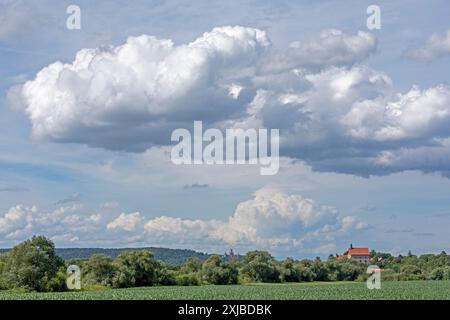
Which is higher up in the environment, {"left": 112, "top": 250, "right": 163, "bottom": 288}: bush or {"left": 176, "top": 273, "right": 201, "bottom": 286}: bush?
{"left": 112, "top": 250, "right": 163, "bottom": 288}: bush

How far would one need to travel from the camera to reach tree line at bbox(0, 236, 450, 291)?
8044 centimetres

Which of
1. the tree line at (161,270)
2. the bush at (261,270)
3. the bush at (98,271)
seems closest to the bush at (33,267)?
the tree line at (161,270)

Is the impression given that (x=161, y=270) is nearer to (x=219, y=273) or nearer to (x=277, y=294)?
(x=219, y=273)

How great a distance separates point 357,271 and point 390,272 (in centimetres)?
601

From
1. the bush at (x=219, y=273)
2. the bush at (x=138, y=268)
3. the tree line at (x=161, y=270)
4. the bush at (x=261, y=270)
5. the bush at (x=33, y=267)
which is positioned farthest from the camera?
the bush at (x=261, y=270)

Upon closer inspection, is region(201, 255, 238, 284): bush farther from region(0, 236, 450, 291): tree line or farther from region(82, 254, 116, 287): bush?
region(82, 254, 116, 287): bush

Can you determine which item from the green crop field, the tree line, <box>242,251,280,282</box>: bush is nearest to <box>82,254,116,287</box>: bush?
the tree line

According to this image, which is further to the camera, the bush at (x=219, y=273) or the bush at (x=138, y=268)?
the bush at (x=219, y=273)

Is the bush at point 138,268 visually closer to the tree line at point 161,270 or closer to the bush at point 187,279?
the tree line at point 161,270

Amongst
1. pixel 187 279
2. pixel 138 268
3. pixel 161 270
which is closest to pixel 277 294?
pixel 138 268

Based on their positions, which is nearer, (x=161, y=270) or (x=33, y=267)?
(x=33, y=267)

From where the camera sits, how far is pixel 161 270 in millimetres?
100875

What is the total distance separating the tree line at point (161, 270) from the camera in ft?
264
